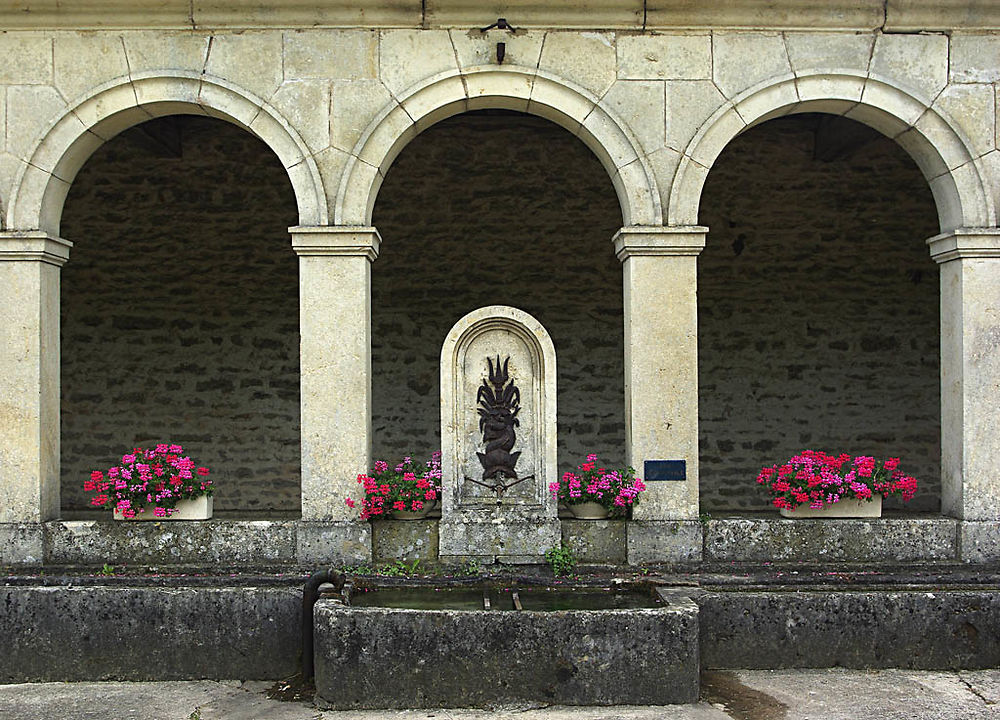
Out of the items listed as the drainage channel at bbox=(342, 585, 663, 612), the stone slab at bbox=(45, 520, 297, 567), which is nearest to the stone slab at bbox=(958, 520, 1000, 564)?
the drainage channel at bbox=(342, 585, 663, 612)

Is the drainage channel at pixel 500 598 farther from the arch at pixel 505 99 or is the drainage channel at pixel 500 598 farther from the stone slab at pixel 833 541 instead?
the arch at pixel 505 99

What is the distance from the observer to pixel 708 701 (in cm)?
434

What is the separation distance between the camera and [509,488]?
568cm

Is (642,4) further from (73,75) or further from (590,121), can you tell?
(73,75)

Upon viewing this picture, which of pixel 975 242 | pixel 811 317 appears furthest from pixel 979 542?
pixel 811 317

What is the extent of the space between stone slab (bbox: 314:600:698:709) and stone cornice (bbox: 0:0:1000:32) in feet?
11.6

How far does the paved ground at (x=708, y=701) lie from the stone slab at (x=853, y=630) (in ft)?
0.22

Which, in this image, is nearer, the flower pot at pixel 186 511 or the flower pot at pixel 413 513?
the flower pot at pixel 413 513

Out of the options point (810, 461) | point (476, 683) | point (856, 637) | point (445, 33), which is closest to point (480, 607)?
point (476, 683)

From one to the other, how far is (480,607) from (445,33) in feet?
11.1

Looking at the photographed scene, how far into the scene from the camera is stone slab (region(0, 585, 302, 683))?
468 centimetres

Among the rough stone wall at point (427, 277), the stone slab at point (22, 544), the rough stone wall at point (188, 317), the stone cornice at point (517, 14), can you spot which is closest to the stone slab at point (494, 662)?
the stone slab at point (22, 544)

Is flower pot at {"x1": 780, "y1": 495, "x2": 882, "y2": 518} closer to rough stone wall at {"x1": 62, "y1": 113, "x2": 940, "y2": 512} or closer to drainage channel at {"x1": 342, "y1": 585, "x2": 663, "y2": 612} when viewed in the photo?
Result: drainage channel at {"x1": 342, "y1": 585, "x2": 663, "y2": 612}

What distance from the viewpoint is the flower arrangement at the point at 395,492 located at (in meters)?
5.61
